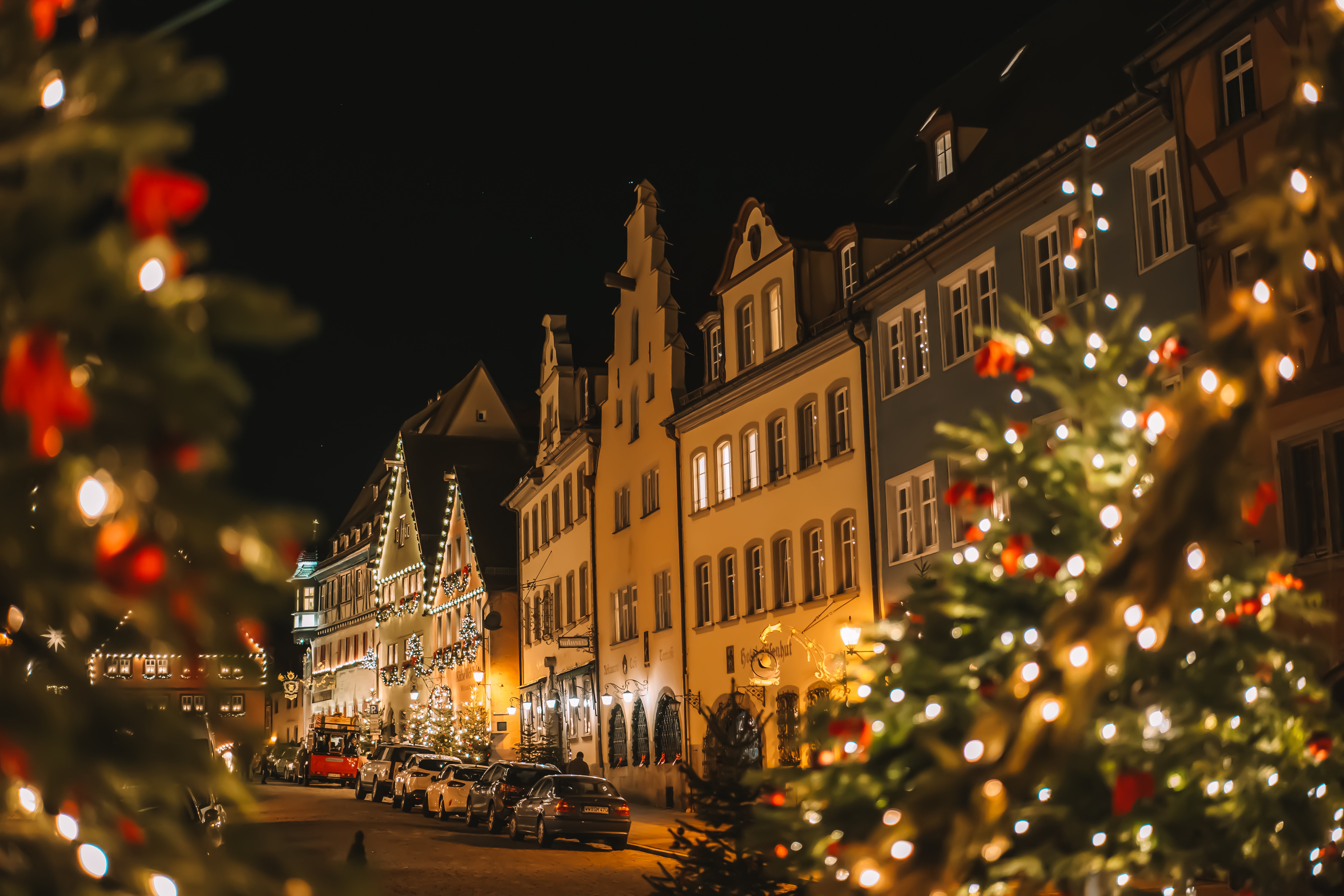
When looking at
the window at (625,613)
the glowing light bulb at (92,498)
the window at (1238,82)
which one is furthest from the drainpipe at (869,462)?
the glowing light bulb at (92,498)

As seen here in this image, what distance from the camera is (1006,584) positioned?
17.9 feet

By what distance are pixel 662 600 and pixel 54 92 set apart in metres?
34.5

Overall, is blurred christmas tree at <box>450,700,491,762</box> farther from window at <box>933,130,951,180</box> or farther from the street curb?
window at <box>933,130,951,180</box>

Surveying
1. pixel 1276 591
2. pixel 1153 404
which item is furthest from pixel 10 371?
pixel 1276 591

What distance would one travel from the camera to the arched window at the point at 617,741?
1521 inches

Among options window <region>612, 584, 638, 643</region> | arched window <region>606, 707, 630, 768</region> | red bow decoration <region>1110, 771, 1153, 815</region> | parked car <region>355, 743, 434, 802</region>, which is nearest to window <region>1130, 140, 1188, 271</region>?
red bow decoration <region>1110, 771, 1153, 815</region>

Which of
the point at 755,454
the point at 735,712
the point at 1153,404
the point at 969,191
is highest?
the point at 969,191

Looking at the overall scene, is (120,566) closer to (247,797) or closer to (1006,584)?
(247,797)

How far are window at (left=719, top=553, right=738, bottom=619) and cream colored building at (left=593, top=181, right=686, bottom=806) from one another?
216 cm

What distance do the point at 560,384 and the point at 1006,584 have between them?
41.6 m

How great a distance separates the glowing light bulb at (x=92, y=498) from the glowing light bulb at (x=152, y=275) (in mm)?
280

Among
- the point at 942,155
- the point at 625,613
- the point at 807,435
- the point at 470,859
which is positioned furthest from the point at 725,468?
the point at 470,859

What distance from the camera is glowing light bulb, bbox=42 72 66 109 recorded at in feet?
6.81

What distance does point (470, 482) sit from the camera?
59.6 meters
